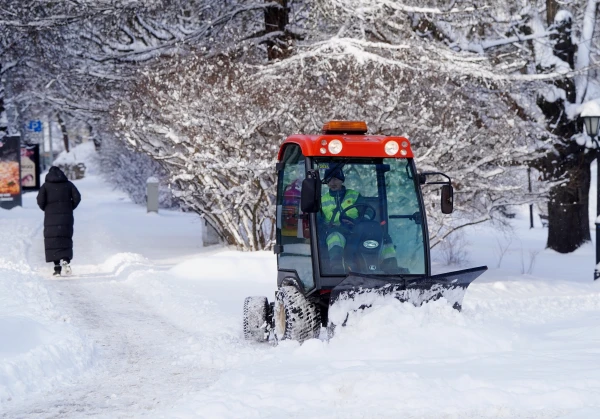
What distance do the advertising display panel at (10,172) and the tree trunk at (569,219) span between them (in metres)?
19.1

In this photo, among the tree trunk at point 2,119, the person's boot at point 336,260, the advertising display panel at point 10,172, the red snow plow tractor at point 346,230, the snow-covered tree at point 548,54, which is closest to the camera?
the red snow plow tractor at point 346,230

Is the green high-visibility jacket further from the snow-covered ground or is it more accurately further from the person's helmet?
the snow-covered ground

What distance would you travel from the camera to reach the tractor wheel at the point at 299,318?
8695 mm

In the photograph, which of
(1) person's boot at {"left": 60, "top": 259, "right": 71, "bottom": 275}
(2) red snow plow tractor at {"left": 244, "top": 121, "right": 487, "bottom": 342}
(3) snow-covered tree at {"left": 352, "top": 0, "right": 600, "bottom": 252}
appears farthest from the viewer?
(3) snow-covered tree at {"left": 352, "top": 0, "right": 600, "bottom": 252}

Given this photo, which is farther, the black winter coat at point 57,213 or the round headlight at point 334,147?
the black winter coat at point 57,213

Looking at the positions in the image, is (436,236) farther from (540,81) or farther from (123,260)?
(123,260)

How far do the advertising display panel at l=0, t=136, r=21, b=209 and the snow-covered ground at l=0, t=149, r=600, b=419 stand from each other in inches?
823

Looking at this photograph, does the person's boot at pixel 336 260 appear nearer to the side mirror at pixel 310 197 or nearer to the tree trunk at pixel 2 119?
the side mirror at pixel 310 197

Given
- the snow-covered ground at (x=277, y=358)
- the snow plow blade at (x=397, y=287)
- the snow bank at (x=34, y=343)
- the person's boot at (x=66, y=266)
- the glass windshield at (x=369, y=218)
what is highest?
the glass windshield at (x=369, y=218)

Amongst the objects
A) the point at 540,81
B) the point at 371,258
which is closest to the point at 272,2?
the point at 540,81

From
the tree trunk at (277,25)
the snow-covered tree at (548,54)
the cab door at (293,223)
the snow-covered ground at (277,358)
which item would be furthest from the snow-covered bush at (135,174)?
the cab door at (293,223)

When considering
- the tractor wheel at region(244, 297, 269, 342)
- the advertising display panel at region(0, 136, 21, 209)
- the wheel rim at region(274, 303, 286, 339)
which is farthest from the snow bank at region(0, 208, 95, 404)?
the advertising display panel at region(0, 136, 21, 209)

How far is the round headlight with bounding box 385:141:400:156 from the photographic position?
9.30 meters

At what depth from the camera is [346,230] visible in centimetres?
904
